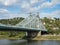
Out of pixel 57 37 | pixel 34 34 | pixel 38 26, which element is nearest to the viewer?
pixel 57 37

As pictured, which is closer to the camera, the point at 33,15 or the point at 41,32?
the point at 41,32

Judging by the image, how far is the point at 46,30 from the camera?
12988 centimetres

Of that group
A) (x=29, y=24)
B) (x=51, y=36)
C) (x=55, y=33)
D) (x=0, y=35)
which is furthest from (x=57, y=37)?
(x=0, y=35)

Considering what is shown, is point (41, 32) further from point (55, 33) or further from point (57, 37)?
point (57, 37)

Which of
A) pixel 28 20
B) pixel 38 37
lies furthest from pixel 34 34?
pixel 28 20

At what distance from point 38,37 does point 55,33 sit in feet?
41.6

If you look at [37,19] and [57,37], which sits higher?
[37,19]

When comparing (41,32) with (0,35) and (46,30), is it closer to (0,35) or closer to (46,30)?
(46,30)

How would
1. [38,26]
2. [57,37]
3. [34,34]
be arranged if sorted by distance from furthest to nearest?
1. [38,26]
2. [34,34]
3. [57,37]

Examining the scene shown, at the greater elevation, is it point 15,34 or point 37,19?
point 37,19

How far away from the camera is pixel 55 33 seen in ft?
410

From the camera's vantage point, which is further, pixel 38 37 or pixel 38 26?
pixel 38 26

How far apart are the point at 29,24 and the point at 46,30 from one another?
36.6 feet

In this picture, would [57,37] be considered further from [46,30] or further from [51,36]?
[46,30]
